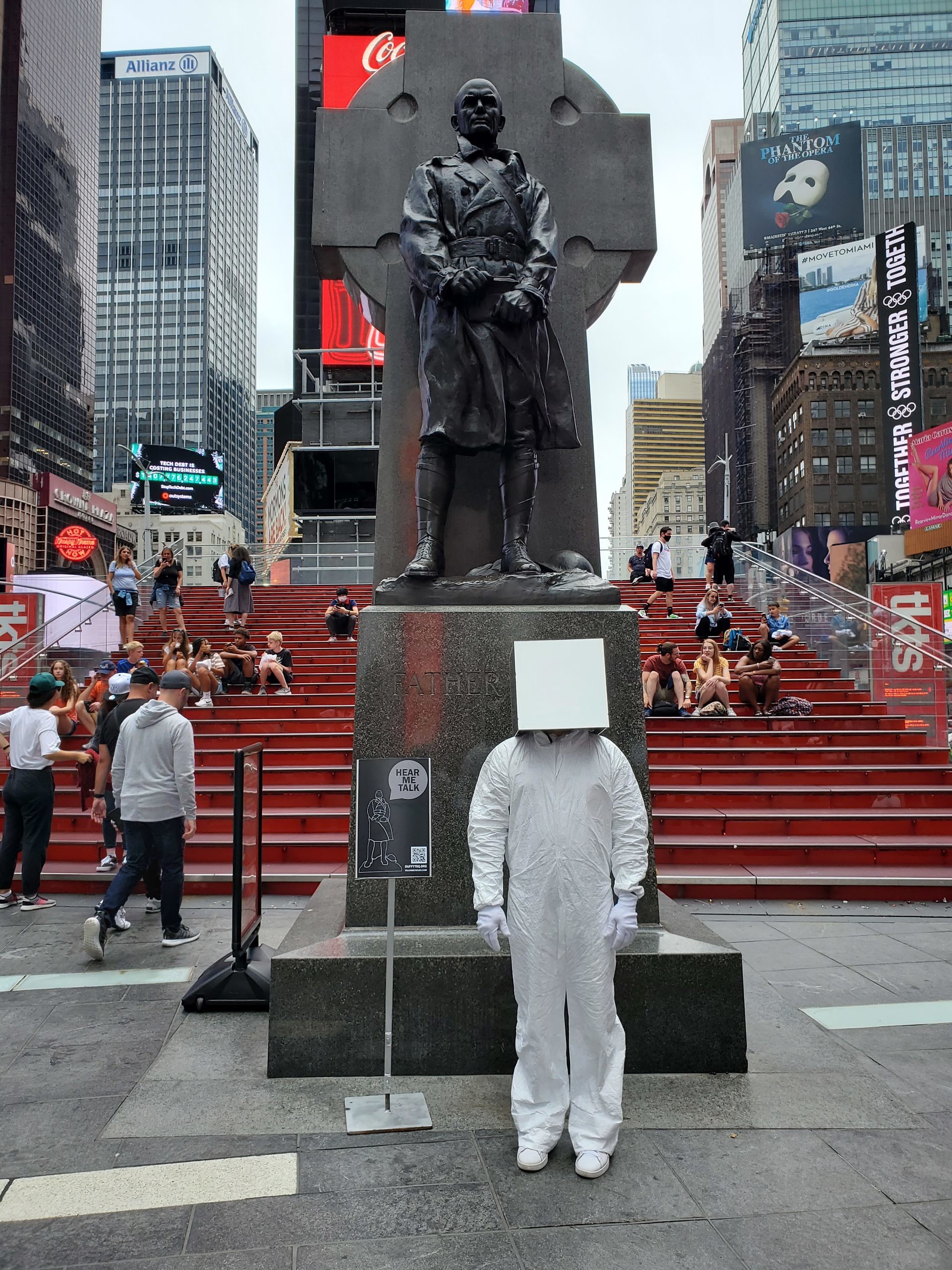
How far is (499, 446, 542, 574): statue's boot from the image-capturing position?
533cm

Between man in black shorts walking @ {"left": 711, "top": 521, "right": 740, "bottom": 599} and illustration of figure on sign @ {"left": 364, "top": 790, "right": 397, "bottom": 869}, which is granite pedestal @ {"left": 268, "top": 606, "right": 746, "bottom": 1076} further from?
man in black shorts walking @ {"left": 711, "top": 521, "right": 740, "bottom": 599}

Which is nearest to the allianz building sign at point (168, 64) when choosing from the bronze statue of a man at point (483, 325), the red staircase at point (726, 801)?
the red staircase at point (726, 801)

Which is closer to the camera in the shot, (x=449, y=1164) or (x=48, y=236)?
(x=449, y=1164)

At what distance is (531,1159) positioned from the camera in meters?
3.35

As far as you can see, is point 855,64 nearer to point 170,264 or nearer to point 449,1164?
point 170,264

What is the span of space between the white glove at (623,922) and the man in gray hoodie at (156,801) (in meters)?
3.72

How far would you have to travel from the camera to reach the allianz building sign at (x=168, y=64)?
569 feet

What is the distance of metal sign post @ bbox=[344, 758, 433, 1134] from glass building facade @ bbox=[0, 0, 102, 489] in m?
112

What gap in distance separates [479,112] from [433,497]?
7.17 ft

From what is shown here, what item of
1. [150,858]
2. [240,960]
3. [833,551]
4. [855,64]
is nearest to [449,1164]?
[240,960]

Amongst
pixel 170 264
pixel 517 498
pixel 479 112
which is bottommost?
pixel 517 498

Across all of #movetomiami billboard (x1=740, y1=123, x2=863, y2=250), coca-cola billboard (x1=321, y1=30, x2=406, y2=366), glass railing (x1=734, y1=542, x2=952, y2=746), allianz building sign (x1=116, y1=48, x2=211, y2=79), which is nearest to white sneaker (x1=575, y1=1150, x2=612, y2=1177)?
glass railing (x1=734, y1=542, x2=952, y2=746)

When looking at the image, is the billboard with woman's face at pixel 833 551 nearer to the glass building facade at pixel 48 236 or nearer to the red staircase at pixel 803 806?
the red staircase at pixel 803 806

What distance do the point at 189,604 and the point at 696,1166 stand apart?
20.6 metres
